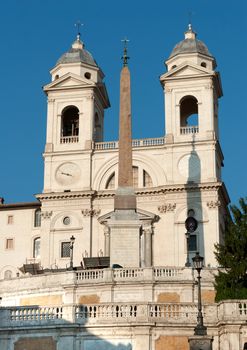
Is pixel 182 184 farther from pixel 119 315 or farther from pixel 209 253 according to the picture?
pixel 119 315

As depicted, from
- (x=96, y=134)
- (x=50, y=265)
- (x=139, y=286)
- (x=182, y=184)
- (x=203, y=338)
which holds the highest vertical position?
(x=96, y=134)

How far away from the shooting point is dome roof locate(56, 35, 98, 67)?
8081 cm

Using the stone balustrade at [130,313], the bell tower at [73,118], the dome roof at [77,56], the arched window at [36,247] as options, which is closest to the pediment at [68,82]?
the bell tower at [73,118]

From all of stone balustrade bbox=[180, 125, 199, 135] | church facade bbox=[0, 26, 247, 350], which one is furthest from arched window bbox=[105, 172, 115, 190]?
stone balustrade bbox=[180, 125, 199, 135]

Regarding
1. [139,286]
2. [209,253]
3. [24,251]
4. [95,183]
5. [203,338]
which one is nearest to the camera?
[203,338]

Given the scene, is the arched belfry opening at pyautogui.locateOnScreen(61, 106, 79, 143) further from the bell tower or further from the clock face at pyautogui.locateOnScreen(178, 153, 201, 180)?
the clock face at pyautogui.locateOnScreen(178, 153, 201, 180)

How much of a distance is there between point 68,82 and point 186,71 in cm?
1198

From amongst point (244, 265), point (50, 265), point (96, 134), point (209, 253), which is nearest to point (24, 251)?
point (50, 265)

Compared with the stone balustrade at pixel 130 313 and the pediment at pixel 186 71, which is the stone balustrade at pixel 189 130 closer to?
the pediment at pixel 186 71

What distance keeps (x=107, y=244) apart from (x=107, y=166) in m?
8.17

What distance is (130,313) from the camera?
33688mm

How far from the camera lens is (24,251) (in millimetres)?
80750

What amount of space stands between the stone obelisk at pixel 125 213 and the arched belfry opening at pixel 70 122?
49.4ft

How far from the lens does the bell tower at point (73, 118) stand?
76.5 meters
